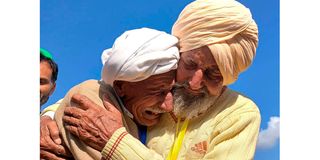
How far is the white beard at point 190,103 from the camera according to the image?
8.82ft

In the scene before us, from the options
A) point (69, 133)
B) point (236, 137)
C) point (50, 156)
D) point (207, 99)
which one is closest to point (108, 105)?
point (69, 133)

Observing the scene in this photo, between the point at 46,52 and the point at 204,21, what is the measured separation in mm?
947

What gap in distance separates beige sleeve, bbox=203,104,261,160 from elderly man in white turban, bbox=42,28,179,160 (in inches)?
9.1

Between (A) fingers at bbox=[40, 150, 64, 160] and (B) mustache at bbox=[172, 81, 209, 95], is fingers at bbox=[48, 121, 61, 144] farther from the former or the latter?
(B) mustache at bbox=[172, 81, 209, 95]

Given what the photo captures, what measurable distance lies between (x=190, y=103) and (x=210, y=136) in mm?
170

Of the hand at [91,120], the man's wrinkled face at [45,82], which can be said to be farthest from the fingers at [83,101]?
the man's wrinkled face at [45,82]

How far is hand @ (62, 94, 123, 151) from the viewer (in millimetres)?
2529

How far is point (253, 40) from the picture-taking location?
2.65 metres

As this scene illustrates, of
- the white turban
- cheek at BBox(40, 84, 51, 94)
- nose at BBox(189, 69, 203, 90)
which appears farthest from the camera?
cheek at BBox(40, 84, 51, 94)

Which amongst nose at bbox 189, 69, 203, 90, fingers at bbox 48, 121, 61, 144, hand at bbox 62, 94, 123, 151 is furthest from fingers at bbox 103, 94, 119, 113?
nose at bbox 189, 69, 203, 90

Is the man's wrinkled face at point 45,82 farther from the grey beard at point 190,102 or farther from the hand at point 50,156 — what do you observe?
the grey beard at point 190,102

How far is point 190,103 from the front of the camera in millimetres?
2699

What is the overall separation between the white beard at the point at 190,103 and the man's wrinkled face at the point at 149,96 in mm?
70
